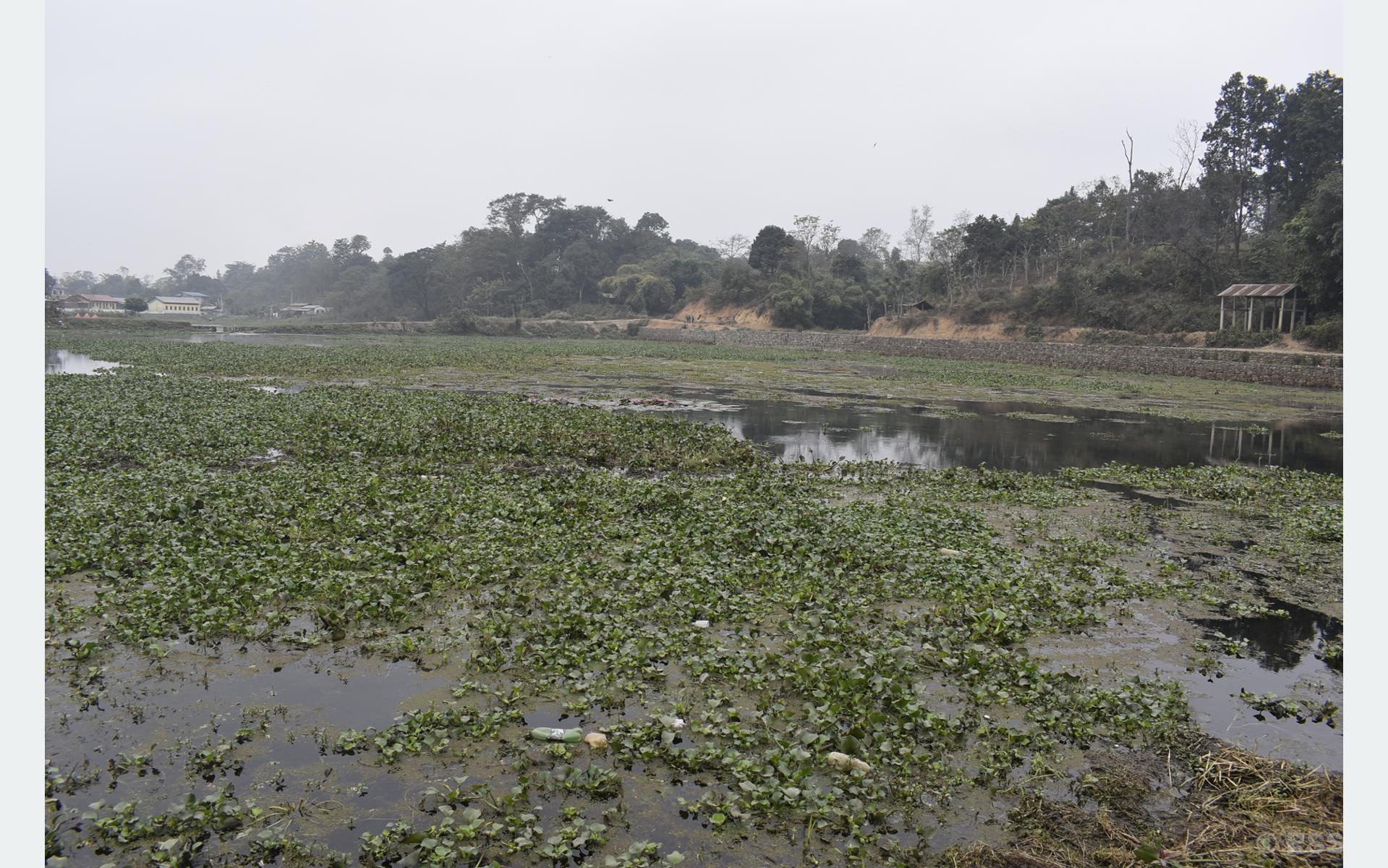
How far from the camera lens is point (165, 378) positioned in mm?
22125

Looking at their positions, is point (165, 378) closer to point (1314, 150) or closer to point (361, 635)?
point (361, 635)

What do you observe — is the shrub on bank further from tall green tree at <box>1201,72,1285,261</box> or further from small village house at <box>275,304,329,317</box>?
small village house at <box>275,304,329,317</box>

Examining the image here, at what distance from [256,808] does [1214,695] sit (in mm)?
5867

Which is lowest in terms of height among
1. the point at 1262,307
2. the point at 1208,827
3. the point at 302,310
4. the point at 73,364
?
the point at 1208,827

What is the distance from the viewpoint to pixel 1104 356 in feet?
120

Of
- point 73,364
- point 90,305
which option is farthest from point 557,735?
point 90,305

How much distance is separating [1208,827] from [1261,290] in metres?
38.2

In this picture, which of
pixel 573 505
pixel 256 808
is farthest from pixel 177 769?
pixel 573 505

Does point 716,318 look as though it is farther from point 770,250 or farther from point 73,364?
point 73,364

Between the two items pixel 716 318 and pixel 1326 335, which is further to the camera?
pixel 716 318

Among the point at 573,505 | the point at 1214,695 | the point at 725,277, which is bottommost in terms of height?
the point at 1214,695

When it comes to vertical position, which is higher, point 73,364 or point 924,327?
point 924,327

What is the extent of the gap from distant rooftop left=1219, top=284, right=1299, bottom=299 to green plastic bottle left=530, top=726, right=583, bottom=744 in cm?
3851

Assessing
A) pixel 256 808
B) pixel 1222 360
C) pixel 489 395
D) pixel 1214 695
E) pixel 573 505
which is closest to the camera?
pixel 256 808
